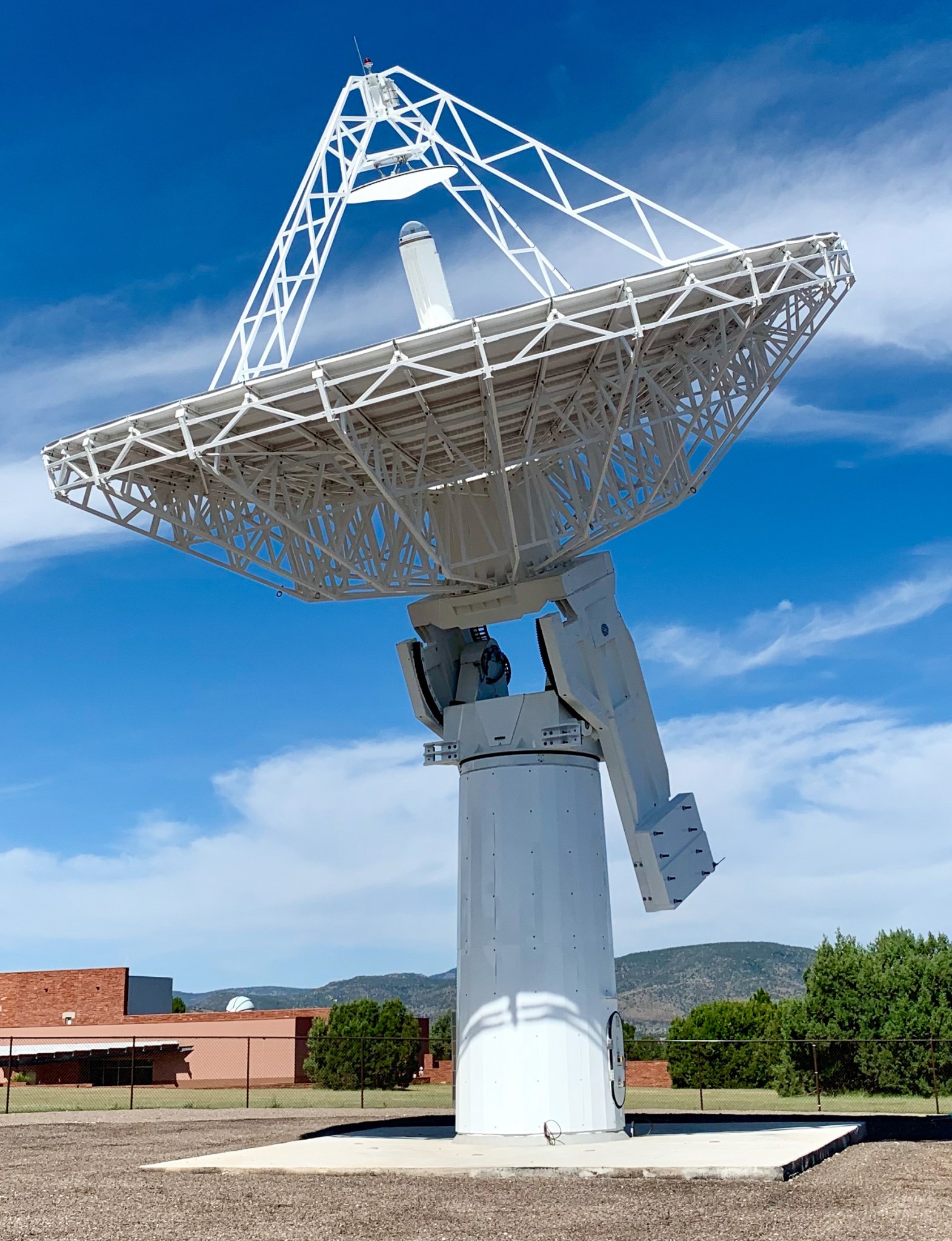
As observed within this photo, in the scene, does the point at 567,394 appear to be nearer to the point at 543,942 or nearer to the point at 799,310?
the point at 799,310

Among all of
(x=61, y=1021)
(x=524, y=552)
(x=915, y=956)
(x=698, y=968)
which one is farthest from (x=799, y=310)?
(x=698, y=968)

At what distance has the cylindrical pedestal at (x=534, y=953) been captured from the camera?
58.6 ft

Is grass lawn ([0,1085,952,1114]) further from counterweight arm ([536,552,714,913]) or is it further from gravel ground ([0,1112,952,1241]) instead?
gravel ground ([0,1112,952,1241])

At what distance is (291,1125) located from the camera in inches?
997

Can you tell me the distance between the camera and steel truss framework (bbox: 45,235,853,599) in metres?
16.1

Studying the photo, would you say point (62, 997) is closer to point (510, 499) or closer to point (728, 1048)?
point (728, 1048)

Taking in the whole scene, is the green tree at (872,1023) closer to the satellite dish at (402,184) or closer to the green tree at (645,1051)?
the green tree at (645,1051)

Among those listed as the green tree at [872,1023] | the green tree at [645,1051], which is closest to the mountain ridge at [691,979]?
the green tree at [645,1051]

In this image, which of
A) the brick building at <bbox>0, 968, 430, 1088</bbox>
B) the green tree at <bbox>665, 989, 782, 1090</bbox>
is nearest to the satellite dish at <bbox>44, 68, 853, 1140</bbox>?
the green tree at <bbox>665, 989, 782, 1090</bbox>

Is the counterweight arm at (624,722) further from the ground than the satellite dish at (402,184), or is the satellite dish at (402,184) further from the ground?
the satellite dish at (402,184)

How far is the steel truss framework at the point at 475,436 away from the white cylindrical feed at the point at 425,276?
222 cm

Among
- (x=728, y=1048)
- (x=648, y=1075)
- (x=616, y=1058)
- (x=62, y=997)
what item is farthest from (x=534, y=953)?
(x=62, y=997)

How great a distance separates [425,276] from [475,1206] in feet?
44.8

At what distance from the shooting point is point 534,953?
18141 millimetres
